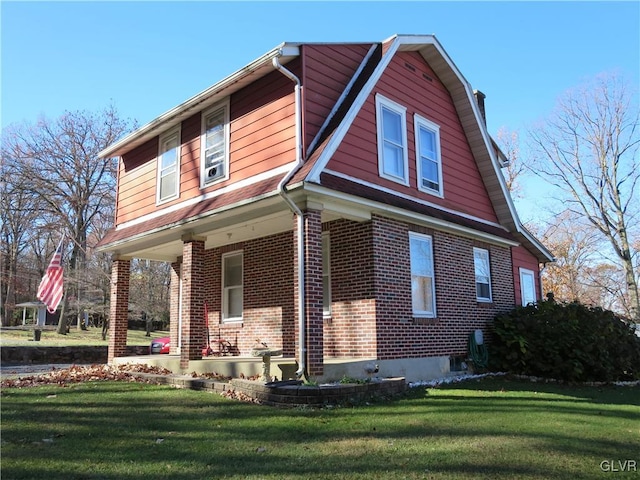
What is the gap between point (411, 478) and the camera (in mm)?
4219

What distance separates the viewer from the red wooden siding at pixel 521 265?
14562mm

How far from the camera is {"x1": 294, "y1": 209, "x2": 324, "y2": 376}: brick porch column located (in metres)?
8.11

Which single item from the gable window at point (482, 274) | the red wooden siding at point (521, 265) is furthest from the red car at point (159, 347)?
the red wooden siding at point (521, 265)

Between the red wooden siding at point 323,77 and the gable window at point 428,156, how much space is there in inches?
90.1

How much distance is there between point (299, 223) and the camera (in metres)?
8.54

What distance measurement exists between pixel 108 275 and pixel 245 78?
70.0 ft

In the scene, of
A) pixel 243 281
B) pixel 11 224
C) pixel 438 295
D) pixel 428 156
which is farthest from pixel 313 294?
pixel 11 224

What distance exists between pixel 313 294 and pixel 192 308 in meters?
3.51

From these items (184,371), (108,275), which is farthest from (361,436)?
(108,275)

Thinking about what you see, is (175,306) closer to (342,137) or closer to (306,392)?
(342,137)

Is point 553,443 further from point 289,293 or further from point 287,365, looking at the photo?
point 289,293

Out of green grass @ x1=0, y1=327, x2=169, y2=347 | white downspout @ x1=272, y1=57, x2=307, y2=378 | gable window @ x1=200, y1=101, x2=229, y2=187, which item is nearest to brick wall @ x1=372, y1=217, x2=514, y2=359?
white downspout @ x1=272, y1=57, x2=307, y2=378

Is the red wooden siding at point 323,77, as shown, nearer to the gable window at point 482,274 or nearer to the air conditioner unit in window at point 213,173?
the air conditioner unit in window at point 213,173

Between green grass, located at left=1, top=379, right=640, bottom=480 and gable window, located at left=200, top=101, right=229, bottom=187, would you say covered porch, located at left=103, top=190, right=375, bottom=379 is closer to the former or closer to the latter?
gable window, located at left=200, top=101, right=229, bottom=187
